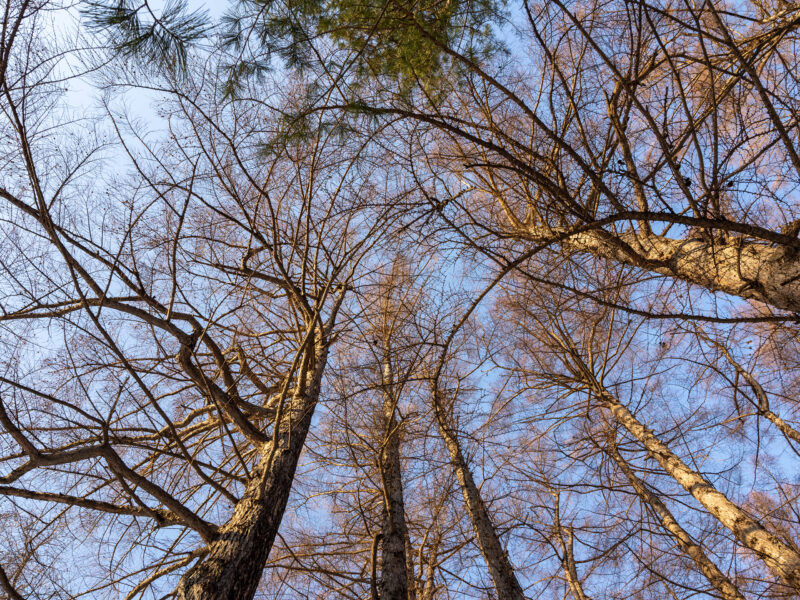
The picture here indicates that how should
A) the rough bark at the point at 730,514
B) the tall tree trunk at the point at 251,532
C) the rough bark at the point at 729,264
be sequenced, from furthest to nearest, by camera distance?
the rough bark at the point at 730,514 < the rough bark at the point at 729,264 < the tall tree trunk at the point at 251,532

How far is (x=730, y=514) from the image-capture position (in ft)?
10.8

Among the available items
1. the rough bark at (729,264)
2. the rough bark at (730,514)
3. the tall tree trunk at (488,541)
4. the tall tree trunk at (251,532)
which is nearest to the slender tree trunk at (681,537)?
the rough bark at (730,514)

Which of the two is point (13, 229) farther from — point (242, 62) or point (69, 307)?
point (242, 62)

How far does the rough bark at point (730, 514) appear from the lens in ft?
9.49

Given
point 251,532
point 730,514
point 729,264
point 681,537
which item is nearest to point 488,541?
point 681,537

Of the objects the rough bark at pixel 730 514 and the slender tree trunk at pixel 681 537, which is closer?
the rough bark at pixel 730 514

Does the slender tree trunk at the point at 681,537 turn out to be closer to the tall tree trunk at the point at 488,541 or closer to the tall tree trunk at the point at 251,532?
the tall tree trunk at the point at 488,541

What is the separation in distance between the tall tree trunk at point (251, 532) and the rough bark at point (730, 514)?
3034 millimetres

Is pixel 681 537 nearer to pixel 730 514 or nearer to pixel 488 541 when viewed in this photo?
pixel 730 514

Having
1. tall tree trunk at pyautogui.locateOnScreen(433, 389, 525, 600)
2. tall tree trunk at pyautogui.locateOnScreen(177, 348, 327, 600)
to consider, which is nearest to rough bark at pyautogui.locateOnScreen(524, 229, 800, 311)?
tall tree trunk at pyautogui.locateOnScreen(433, 389, 525, 600)

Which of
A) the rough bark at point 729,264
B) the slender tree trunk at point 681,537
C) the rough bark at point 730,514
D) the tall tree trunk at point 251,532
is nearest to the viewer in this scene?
the tall tree trunk at point 251,532

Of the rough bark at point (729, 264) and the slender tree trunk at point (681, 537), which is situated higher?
the rough bark at point (729, 264)

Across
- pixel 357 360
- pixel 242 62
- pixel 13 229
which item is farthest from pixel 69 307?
pixel 357 360

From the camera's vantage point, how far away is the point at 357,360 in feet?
18.9
